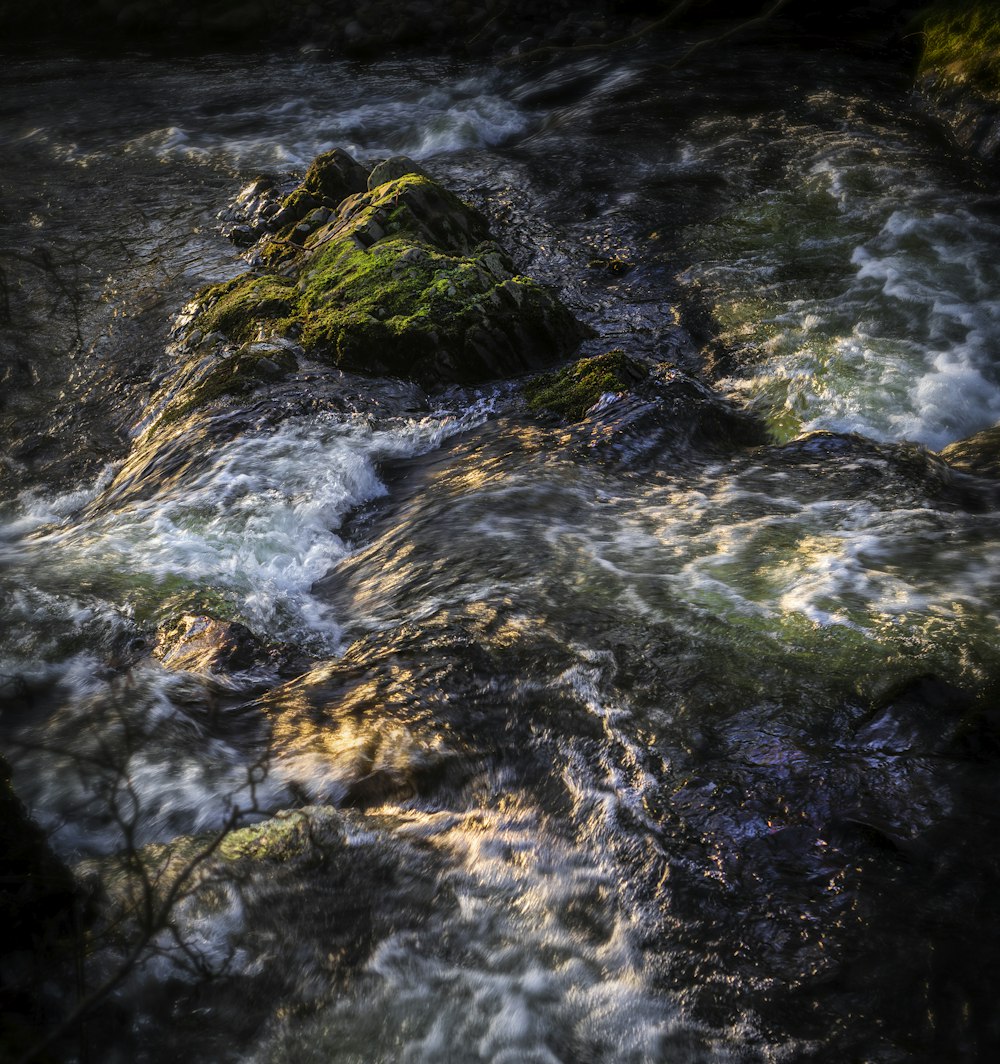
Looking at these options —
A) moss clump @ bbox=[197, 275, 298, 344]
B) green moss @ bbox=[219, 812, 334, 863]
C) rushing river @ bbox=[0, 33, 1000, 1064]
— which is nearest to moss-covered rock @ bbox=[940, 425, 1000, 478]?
rushing river @ bbox=[0, 33, 1000, 1064]

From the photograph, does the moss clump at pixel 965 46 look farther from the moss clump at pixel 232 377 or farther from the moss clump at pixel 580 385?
the moss clump at pixel 232 377

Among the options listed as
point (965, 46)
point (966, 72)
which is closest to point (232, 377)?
point (966, 72)

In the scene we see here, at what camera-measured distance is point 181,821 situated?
326 cm

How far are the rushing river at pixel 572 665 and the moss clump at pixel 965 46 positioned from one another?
1990mm

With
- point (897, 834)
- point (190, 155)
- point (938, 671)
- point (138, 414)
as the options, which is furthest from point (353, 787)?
point (190, 155)

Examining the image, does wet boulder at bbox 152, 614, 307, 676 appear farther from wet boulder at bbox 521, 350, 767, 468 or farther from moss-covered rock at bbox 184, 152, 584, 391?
→ moss-covered rock at bbox 184, 152, 584, 391

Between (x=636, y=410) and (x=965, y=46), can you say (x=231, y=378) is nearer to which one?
(x=636, y=410)

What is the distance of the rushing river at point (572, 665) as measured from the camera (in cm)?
276

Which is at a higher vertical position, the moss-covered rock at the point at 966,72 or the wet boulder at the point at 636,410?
the moss-covered rock at the point at 966,72

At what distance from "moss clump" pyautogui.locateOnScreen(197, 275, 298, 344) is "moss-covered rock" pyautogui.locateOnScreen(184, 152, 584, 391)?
0.04 feet

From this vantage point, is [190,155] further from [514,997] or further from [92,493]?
[514,997]

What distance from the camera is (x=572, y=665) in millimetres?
3859

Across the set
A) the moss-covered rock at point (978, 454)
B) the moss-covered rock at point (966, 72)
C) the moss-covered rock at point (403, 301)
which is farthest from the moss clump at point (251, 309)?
the moss-covered rock at point (966, 72)

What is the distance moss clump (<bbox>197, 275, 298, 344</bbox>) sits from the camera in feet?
24.2
